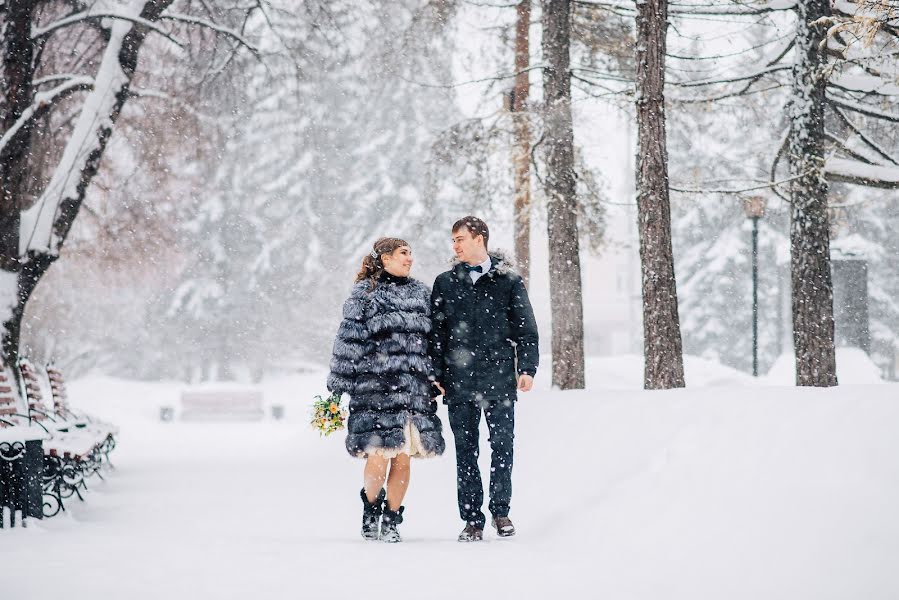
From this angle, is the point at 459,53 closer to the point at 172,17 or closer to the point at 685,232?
the point at 172,17

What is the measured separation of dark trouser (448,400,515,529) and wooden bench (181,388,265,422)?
2393 cm

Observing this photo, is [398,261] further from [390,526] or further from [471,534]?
[471,534]

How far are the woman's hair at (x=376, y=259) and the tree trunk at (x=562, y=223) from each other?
241 inches

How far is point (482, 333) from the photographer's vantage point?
20.4 feet

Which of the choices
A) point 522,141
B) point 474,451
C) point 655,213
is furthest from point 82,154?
point 474,451

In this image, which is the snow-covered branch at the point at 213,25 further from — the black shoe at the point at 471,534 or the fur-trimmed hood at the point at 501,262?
the black shoe at the point at 471,534

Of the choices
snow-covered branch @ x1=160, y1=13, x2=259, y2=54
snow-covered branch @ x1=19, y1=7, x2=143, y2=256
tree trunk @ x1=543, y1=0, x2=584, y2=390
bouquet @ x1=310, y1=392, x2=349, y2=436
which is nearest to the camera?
bouquet @ x1=310, y1=392, x2=349, y2=436

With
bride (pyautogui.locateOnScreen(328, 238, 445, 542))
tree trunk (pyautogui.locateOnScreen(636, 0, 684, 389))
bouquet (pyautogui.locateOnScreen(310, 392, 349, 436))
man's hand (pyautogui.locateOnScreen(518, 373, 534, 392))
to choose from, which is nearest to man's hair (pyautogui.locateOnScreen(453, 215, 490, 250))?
bride (pyautogui.locateOnScreen(328, 238, 445, 542))

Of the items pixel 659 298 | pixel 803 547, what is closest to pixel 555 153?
pixel 659 298

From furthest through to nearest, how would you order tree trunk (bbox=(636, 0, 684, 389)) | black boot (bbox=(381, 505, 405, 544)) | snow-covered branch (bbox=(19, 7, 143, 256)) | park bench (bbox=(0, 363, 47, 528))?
1. snow-covered branch (bbox=(19, 7, 143, 256))
2. tree trunk (bbox=(636, 0, 684, 389))
3. park bench (bbox=(0, 363, 47, 528))
4. black boot (bbox=(381, 505, 405, 544))

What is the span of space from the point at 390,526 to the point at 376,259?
5.72 ft

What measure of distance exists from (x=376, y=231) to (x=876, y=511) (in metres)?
37.4

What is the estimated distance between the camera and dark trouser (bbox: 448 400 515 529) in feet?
20.5

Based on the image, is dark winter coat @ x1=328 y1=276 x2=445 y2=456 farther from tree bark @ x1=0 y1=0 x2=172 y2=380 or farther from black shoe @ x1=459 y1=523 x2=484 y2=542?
tree bark @ x1=0 y1=0 x2=172 y2=380
